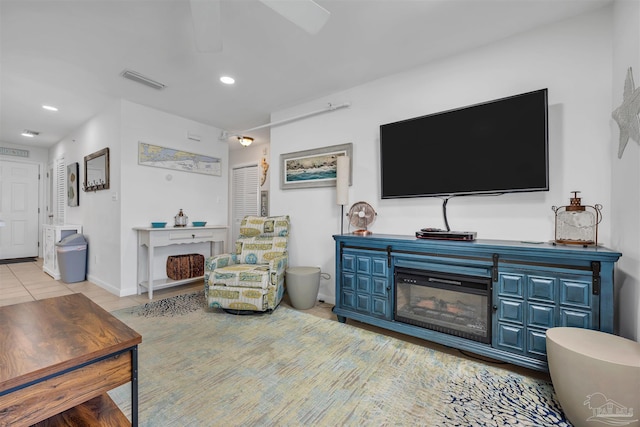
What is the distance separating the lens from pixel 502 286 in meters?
1.84

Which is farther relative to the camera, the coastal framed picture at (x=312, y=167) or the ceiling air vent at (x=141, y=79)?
the coastal framed picture at (x=312, y=167)

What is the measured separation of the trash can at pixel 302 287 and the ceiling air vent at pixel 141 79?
8.40 ft

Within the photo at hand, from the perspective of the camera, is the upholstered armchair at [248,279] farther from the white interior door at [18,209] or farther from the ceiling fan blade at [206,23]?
the white interior door at [18,209]

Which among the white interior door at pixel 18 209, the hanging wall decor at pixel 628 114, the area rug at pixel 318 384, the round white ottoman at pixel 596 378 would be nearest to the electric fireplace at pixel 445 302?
the area rug at pixel 318 384

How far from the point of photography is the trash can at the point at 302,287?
9.72 ft

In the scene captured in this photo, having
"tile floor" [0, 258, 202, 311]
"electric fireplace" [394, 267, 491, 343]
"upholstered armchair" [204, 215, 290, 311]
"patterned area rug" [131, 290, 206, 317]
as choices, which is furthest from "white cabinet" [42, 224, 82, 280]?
"electric fireplace" [394, 267, 491, 343]

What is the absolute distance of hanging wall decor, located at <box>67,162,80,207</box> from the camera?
459cm

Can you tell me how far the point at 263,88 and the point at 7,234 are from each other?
672 cm

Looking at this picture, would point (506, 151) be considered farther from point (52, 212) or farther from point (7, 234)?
point (7, 234)

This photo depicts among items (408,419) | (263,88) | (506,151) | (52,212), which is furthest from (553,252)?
(52,212)

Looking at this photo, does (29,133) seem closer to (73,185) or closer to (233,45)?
(73,185)

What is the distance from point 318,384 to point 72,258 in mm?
4375

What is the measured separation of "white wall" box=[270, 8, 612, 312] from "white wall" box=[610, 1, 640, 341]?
0.09 metres

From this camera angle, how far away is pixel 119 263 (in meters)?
3.44
